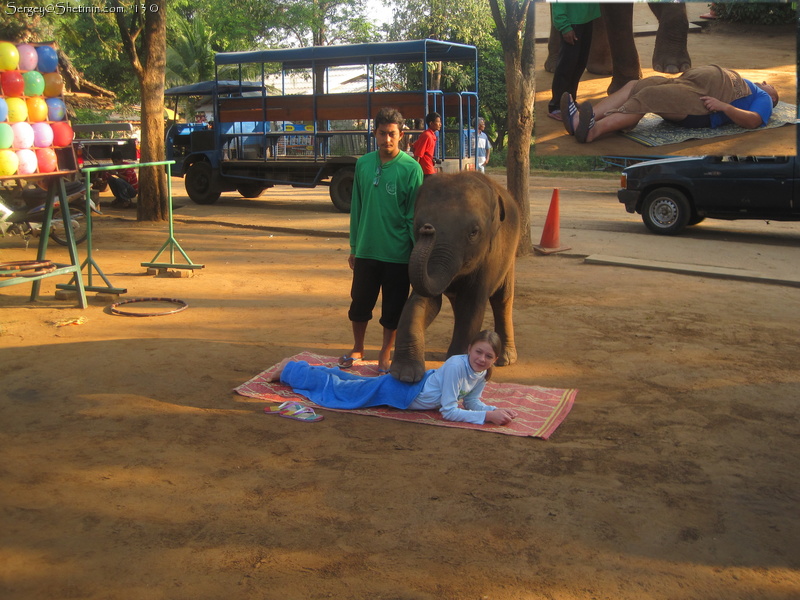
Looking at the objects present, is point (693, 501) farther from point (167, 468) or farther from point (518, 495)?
point (167, 468)

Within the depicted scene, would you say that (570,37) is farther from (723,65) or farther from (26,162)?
(26,162)

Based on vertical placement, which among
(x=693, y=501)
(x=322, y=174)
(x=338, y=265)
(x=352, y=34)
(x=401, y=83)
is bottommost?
(x=693, y=501)

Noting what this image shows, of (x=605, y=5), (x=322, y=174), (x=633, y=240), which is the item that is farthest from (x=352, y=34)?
(x=605, y=5)

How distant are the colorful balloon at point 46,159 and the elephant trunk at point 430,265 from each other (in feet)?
13.5

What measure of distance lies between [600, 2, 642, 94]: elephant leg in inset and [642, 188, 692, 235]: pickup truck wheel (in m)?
7.55

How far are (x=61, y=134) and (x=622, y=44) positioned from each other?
5149 mm

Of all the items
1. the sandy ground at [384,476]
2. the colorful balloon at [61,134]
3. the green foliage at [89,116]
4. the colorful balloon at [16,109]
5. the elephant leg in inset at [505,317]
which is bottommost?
the sandy ground at [384,476]

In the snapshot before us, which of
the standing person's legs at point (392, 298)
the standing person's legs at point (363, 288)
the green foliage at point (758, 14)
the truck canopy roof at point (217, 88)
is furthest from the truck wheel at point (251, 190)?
the green foliage at point (758, 14)

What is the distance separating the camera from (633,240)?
40.8ft

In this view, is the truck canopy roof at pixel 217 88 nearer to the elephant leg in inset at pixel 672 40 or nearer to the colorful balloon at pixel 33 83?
the colorful balloon at pixel 33 83

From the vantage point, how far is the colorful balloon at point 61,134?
7.30 meters

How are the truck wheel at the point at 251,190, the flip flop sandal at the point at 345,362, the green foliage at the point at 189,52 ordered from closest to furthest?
the flip flop sandal at the point at 345,362
the truck wheel at the point at 251,190
the green foliage at the point at 189,52

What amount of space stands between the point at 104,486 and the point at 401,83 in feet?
86.1

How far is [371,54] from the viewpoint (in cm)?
1517
